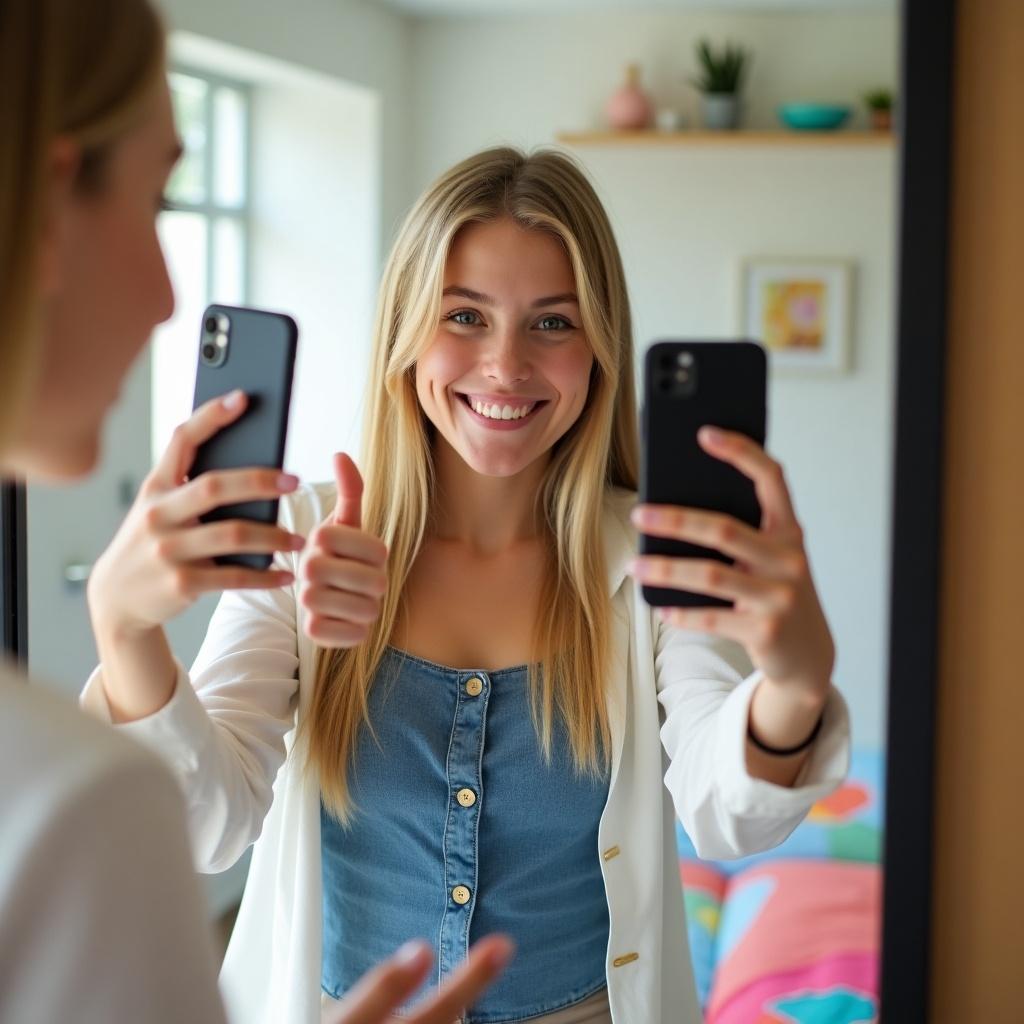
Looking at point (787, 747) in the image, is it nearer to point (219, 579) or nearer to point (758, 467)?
point (758, 467)

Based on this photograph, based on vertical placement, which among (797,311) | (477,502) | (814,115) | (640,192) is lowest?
(477,502)

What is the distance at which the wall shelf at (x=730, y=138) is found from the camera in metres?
2.90

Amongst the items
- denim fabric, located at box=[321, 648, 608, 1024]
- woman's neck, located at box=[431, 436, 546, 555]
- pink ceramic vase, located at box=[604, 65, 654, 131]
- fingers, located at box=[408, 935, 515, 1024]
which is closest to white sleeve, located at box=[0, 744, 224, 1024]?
fingers, located at box=[408, 935, 515, 1024]

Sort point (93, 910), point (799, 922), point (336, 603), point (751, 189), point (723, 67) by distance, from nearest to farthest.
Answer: point (93, 910), point (336, 603), point (799, 922), point (723, 67), point (751, 189)

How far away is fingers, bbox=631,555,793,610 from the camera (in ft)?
1.85

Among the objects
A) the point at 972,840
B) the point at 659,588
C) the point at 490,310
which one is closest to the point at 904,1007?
the point at 972,840

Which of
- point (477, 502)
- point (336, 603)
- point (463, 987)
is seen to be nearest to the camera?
point (463, 987)

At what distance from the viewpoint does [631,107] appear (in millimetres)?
2994

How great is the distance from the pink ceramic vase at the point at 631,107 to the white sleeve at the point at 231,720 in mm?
2345

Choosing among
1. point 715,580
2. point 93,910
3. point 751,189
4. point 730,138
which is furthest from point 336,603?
point 751,189

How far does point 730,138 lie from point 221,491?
2.53 meters

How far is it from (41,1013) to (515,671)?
545 millimetres

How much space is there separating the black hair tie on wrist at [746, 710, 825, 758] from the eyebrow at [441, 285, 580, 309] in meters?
0.33

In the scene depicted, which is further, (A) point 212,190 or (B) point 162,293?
(A) point 212,190
